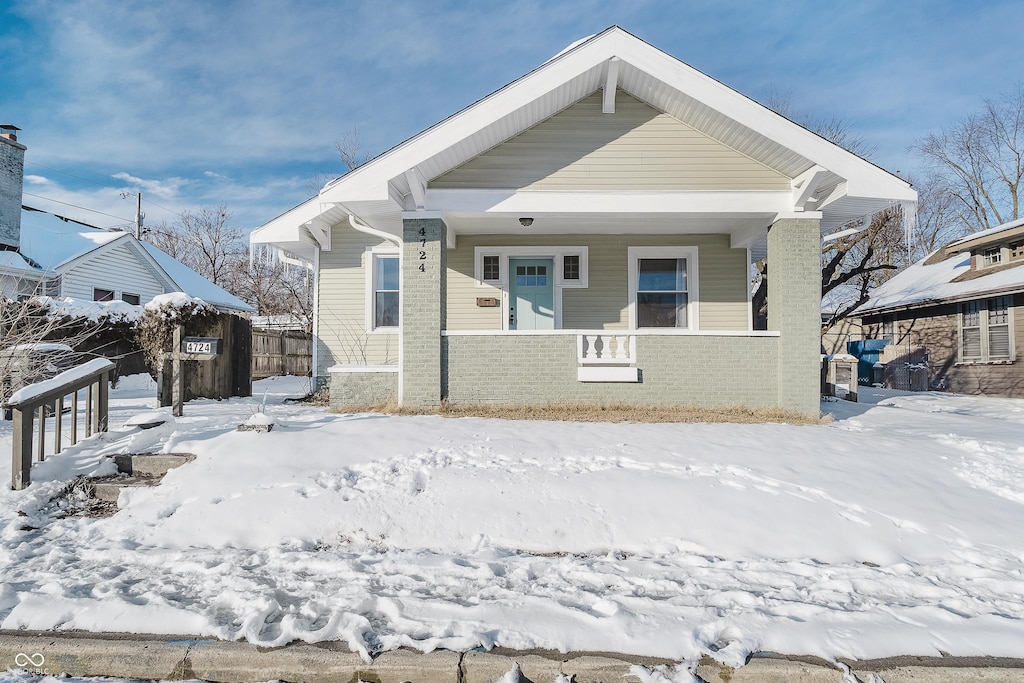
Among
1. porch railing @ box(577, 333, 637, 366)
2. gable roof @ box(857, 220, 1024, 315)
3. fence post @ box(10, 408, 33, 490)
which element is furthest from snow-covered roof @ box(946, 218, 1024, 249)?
fence post @ box(10, 408, 33, 490)

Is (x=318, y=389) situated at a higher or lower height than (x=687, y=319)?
lower

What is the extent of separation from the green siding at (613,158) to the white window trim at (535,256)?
80.4 inches

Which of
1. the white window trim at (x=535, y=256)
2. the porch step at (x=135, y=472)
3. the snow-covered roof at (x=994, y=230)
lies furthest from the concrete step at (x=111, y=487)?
the snow-covered roof at (x=994, y=230)

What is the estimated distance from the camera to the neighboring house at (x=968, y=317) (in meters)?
14.0

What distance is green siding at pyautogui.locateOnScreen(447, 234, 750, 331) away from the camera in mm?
9930

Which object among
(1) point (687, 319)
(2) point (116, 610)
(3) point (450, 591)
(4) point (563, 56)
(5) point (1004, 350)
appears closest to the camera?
(2) point (116, 610)

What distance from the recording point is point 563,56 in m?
7.41

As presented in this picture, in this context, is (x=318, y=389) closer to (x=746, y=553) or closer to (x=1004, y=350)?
(x=746, y=553)

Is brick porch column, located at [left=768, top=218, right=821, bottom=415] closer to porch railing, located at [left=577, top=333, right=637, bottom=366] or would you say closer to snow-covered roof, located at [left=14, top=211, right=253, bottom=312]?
porch railing, located at [left=577, top=333, right=637, bottom=366]

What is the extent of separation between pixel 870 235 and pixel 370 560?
18761 millimetres

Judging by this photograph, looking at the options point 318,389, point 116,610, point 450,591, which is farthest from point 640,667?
point 318,389

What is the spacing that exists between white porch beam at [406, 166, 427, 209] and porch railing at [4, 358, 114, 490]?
4.24 metres

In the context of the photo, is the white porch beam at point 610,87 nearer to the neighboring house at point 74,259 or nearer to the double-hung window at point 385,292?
the double-hung window at point 385,292

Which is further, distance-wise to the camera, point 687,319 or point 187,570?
point 687,319
